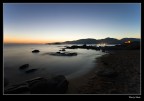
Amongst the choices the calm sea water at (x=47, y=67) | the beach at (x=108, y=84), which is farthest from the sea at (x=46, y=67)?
the beach at (x=108, y=84)

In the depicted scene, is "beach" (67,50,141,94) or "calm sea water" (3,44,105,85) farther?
"calm sea water" (3,44,105,85)

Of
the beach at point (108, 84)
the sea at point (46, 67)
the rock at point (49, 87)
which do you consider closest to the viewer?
the rock at point (49, 87)

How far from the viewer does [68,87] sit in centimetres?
664

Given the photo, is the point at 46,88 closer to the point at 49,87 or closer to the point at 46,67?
the point at 49,87

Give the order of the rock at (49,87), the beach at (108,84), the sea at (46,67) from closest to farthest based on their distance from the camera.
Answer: the rock at (49,87) → the beach at (108,84) → the sea at (46,67)

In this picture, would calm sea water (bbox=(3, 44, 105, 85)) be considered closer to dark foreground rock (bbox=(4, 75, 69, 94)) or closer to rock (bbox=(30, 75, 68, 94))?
dark foreground rock (bbox=(4, 75, 69, 94))

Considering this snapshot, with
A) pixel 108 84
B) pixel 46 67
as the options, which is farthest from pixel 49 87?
pixel 46 67

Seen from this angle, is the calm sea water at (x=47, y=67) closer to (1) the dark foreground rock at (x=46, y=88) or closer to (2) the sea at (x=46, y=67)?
(2) the sea at (x=46, y=67)

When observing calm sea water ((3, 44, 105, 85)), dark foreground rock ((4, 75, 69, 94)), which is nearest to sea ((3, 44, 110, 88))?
calm sea water ((3, 44, 105, 85))

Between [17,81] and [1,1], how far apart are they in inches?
172

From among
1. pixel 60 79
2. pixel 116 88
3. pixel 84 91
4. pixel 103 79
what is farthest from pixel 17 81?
pixel 116 88
